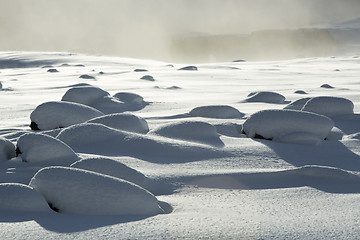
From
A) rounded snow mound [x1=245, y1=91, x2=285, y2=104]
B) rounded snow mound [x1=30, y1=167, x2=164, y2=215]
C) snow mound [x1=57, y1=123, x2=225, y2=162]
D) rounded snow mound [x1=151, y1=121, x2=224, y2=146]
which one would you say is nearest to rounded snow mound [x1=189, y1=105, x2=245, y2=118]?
rounded snow mound [x1=151, y1=121, x2=224, y2=146]

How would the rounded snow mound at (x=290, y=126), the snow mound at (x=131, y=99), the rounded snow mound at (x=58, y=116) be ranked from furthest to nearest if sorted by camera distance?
1. the snow mound at (x=131, y=99)
2. the rounded snow mound at (x=58, y=116)
3. the rounded snow mound at (x=290, y=126)

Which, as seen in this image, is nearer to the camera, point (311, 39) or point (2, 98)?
point (2, 98)

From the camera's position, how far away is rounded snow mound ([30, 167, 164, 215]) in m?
1.12

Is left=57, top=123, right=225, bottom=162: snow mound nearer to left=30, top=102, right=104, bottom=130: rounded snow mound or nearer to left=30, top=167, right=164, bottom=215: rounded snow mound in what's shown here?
left=30, top=102, right=104, bottom=130: rounded snow mound

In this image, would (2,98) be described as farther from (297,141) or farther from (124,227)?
(124,227)

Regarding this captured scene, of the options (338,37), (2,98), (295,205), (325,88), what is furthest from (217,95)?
(338,37)

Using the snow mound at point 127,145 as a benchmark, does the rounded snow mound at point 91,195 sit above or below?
above

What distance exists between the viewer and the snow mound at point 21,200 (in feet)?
3.65

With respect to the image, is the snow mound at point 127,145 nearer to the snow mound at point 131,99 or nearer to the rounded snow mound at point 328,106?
the rounded snow mound at point 328,106

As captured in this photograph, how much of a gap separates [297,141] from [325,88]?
2.71m

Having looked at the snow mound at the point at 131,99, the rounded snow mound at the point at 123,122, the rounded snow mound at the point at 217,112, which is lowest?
the snow mound at the point at 131,99

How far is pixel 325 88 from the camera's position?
4441 millimetres

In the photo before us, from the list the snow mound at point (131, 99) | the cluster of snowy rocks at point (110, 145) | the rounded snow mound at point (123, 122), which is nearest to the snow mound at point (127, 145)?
the cluster of snowy rocks at point (110, 145)

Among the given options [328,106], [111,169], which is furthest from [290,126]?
[111,169]
